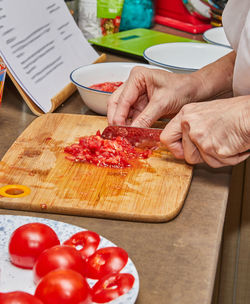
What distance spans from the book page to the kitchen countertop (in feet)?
0.99

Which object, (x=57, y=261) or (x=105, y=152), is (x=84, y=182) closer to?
(x=105, y=152)

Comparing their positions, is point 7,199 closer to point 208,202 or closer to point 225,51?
point 208,202

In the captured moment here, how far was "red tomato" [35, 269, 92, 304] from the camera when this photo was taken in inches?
25.0

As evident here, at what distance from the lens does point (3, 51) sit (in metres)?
1.41

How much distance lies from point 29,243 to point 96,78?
0.92 metres

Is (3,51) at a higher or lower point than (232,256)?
higher

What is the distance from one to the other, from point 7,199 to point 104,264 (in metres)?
0.34

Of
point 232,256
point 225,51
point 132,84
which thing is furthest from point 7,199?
point 225,51

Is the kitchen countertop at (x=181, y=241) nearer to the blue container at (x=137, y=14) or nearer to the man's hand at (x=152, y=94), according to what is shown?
the man's hand at (x=152, y=94)

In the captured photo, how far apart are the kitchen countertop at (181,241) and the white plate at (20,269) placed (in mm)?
84

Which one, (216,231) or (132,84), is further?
(132,84)

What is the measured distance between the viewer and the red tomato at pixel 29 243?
0.74m

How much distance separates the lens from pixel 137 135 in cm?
126

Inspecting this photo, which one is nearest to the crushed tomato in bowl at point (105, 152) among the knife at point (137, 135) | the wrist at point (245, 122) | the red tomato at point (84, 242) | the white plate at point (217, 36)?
the knife at point (137, 135)
